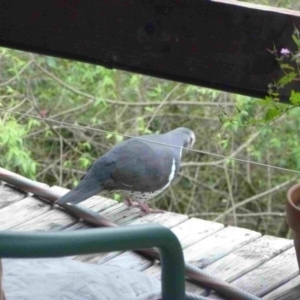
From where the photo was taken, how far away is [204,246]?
1985 millimetres

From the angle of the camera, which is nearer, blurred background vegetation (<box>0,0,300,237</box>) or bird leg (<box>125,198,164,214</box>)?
blurred background vegetation (<box>0,0,300,237</box>)

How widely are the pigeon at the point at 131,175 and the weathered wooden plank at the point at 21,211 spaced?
6 centimetres

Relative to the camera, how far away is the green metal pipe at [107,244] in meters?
0.91

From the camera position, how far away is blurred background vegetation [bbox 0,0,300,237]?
65.4 inches

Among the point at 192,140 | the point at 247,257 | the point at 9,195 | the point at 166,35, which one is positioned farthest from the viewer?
the point at 9,195

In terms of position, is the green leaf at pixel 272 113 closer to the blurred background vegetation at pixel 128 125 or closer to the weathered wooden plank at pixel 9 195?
the blurred background vegetation at pixel 128 125

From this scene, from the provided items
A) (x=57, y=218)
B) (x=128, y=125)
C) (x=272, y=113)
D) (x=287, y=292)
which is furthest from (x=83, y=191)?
(x=272, y=113)

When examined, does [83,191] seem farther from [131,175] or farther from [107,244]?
[107,244]

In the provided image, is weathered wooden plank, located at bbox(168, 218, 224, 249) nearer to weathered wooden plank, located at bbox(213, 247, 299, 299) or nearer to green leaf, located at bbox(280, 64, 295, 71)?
weathered wooden plank, located at bbox(213, 247, 299, 299)

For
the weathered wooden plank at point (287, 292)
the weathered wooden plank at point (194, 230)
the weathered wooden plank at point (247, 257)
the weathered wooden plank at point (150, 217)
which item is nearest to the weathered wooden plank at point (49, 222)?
the weathered wooden plank at point (150, 217)

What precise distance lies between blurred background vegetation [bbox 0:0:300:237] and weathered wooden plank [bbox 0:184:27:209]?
0.18 feet

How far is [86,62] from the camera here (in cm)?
163

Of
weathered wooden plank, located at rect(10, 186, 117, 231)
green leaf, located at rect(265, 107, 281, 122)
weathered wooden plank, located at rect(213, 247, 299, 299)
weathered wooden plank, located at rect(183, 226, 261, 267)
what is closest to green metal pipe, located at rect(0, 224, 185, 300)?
green leaf, located at rect(265, 107, 281, 122)

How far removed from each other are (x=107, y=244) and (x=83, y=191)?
1096 mm
